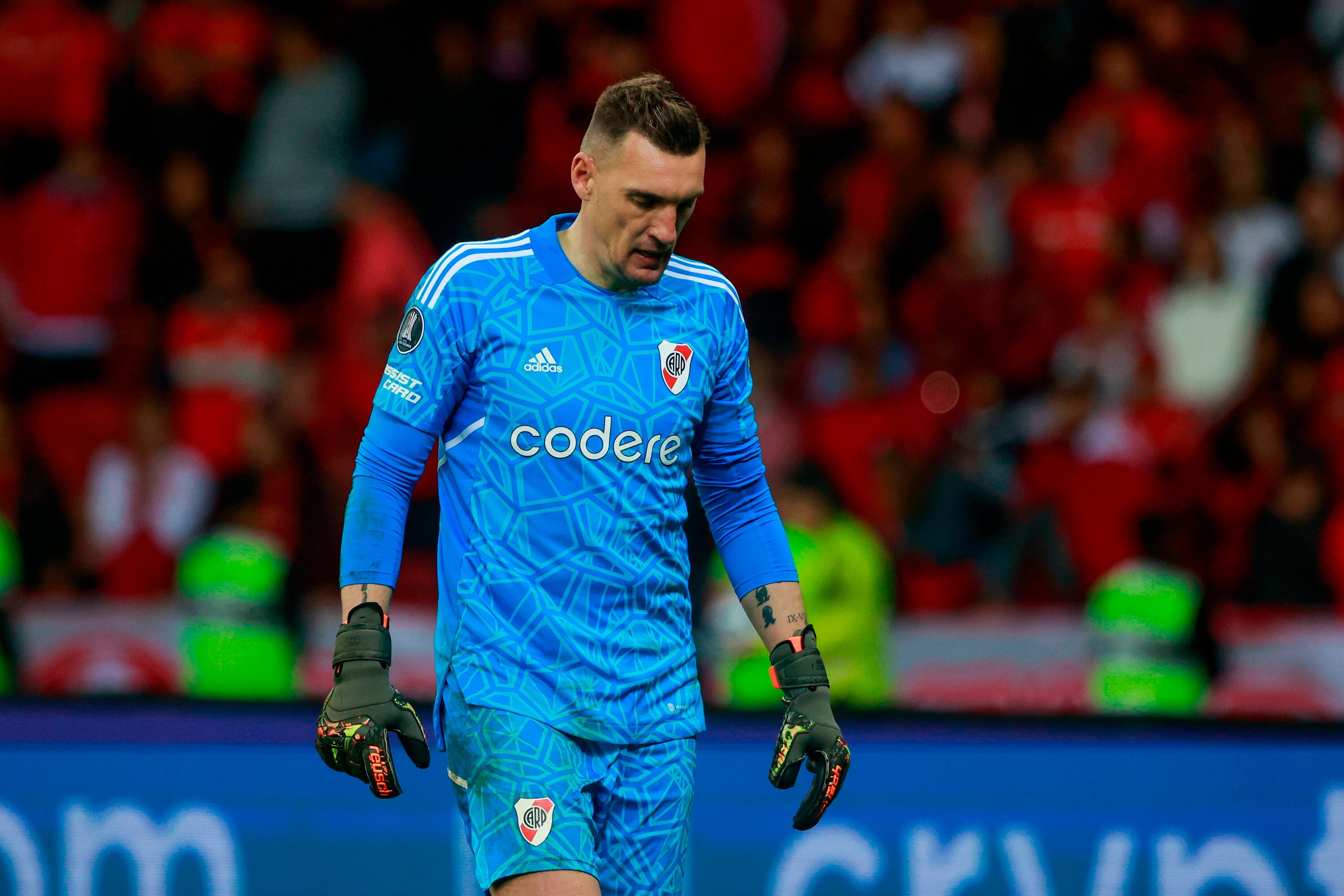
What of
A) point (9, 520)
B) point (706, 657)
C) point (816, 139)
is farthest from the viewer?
point (816, 139)

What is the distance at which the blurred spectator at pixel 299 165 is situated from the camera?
10797 mm

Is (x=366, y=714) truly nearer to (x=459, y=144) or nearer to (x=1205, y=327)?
(x=1205, y=327)

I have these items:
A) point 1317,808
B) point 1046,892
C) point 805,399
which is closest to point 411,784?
point 1046,892

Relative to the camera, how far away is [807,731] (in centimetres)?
363

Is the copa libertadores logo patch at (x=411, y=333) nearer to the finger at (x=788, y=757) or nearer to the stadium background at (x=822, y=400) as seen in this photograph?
the finger at (x=788, y=757)

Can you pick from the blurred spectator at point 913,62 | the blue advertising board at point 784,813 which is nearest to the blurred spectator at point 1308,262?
the blurred spectator at point 913,62

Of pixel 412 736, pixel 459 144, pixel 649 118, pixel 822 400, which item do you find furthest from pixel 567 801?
pixel 459 144

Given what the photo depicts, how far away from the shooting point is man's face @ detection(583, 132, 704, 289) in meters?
3.42

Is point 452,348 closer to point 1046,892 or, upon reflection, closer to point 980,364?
point 1046,892

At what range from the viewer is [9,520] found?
8938 mm

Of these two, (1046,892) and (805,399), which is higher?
(805,399)

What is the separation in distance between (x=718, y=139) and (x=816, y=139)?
0.80 metres

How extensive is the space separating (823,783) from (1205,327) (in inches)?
258

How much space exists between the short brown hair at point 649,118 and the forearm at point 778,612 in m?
1.01
